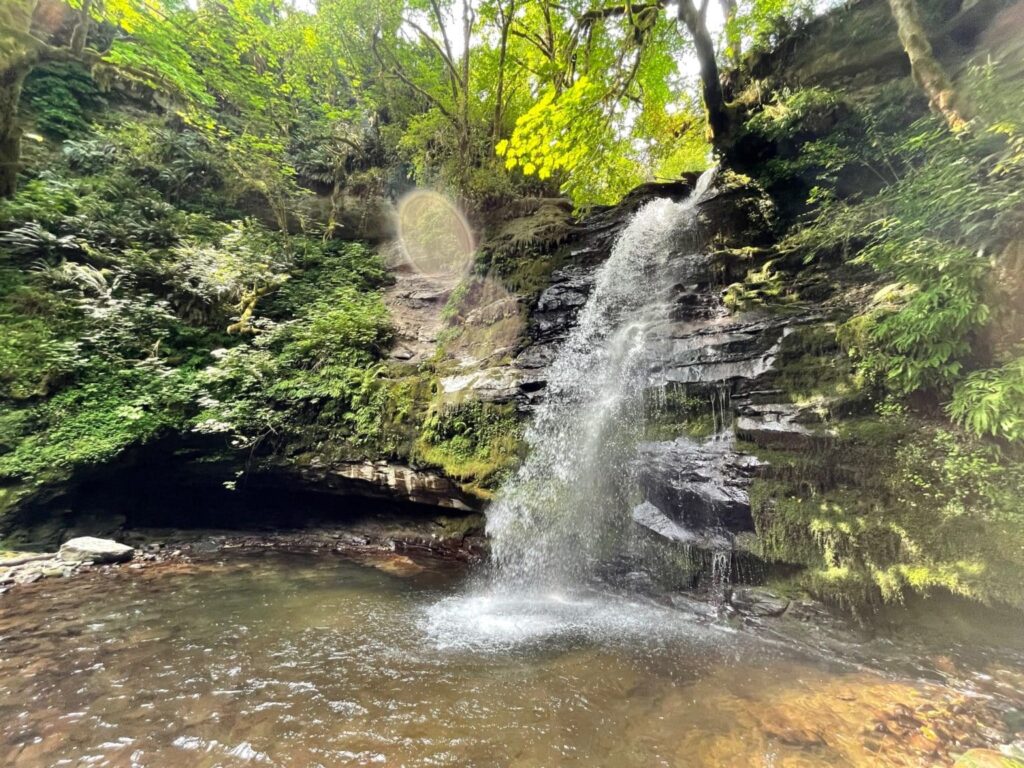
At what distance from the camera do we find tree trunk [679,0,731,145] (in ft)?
25.1

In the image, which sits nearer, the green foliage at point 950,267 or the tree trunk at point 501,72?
the green foliage at point 950,267

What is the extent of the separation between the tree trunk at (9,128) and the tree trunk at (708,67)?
1170 cm

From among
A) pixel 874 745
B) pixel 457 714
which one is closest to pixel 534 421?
pixel 457 714

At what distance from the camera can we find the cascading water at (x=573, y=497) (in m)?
5.40

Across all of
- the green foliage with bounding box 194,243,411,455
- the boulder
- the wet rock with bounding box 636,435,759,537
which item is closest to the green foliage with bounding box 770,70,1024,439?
the wet rock with bounding box 636,435,759,537

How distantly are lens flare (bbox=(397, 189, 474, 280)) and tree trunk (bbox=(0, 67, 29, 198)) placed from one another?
8426mm

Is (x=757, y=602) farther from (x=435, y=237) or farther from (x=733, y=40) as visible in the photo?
(x=733, y=40)

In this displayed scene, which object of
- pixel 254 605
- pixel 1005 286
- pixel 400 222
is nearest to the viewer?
pixel 1005 286

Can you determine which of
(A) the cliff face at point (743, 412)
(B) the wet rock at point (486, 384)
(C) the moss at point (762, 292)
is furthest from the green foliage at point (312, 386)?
(C) the moss at point (762, 292)

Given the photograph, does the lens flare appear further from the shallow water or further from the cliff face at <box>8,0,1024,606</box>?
the shallow water

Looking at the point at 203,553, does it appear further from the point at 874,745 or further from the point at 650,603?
the point at 874,745

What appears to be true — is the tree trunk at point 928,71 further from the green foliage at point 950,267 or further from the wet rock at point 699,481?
the wet rock at point 699,481

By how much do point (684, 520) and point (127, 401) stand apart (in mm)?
9829

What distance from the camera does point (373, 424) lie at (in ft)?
27.5
